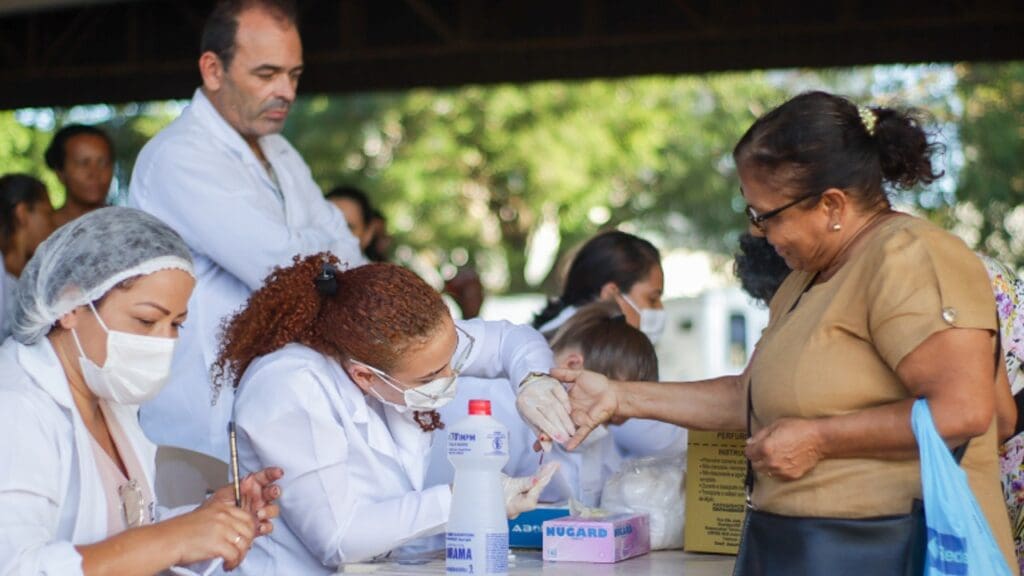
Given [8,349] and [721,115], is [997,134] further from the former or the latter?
[8,349]

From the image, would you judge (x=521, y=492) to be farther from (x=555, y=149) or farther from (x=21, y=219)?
(x=555, y=149)

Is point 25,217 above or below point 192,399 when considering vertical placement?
above

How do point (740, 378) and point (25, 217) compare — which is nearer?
point (740, 378)

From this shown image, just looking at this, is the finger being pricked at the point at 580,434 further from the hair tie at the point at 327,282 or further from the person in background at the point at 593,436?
the hair tie at the point at 327,282

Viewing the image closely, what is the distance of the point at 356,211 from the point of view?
6934 mm

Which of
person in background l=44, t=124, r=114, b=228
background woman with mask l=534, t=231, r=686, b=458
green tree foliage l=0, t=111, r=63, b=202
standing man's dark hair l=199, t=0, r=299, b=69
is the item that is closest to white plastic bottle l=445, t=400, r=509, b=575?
standing man's dark hair l=199, t=0, r=299, b=69

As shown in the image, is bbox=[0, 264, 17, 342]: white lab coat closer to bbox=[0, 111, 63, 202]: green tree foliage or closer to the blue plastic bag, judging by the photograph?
the blue plastic bag

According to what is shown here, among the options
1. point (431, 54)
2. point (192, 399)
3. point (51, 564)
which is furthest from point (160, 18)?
point (51, 564)

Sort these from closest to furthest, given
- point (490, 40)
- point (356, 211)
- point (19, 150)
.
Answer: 1. point (356, 211)
2. point (490, 40)
3. point (19, 150)

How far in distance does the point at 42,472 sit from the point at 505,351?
1.45m

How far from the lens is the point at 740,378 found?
3035 mm

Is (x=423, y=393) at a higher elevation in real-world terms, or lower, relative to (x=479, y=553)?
higher

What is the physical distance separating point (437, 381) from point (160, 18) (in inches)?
284

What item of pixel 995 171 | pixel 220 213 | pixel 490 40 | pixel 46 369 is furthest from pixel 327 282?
pixel 995 171
